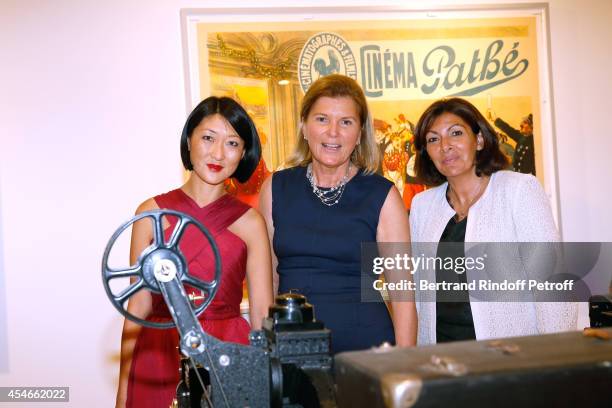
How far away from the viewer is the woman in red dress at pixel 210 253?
2168mm

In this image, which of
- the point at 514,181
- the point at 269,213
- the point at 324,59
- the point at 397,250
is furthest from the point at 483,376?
the point at 324,59

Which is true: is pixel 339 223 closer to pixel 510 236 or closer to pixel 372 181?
pixel 372 181

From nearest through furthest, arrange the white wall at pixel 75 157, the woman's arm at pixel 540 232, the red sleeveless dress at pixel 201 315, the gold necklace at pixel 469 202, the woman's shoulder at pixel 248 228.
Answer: the red sleeveless dress at pixel 201 315 → the woman's shoulder at pixel 248 228 → the woman's arm at pixel 540 232 → the gold necklace at pixel 469 202 → the white wall at pixel 75 157

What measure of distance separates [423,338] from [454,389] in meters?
1.77

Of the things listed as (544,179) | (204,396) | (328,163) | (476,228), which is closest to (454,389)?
(204,396)

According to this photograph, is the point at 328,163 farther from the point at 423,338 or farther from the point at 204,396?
the point at 204,396

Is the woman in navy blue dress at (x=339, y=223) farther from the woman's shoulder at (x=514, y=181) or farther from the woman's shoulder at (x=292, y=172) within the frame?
the woman's shoulder at (x=514, y=181)

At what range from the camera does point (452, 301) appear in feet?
8.16

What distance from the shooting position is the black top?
8.02 ft

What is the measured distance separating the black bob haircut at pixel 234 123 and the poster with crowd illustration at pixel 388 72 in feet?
3.33

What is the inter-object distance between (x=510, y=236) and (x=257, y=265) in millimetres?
967

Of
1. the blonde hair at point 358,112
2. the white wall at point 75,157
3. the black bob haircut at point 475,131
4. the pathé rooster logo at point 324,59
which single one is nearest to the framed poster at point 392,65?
the pathé rooster logo at point 324,59

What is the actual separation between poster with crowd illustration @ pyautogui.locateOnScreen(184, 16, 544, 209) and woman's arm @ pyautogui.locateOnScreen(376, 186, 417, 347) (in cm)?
109

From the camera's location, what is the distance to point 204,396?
1.31 m
